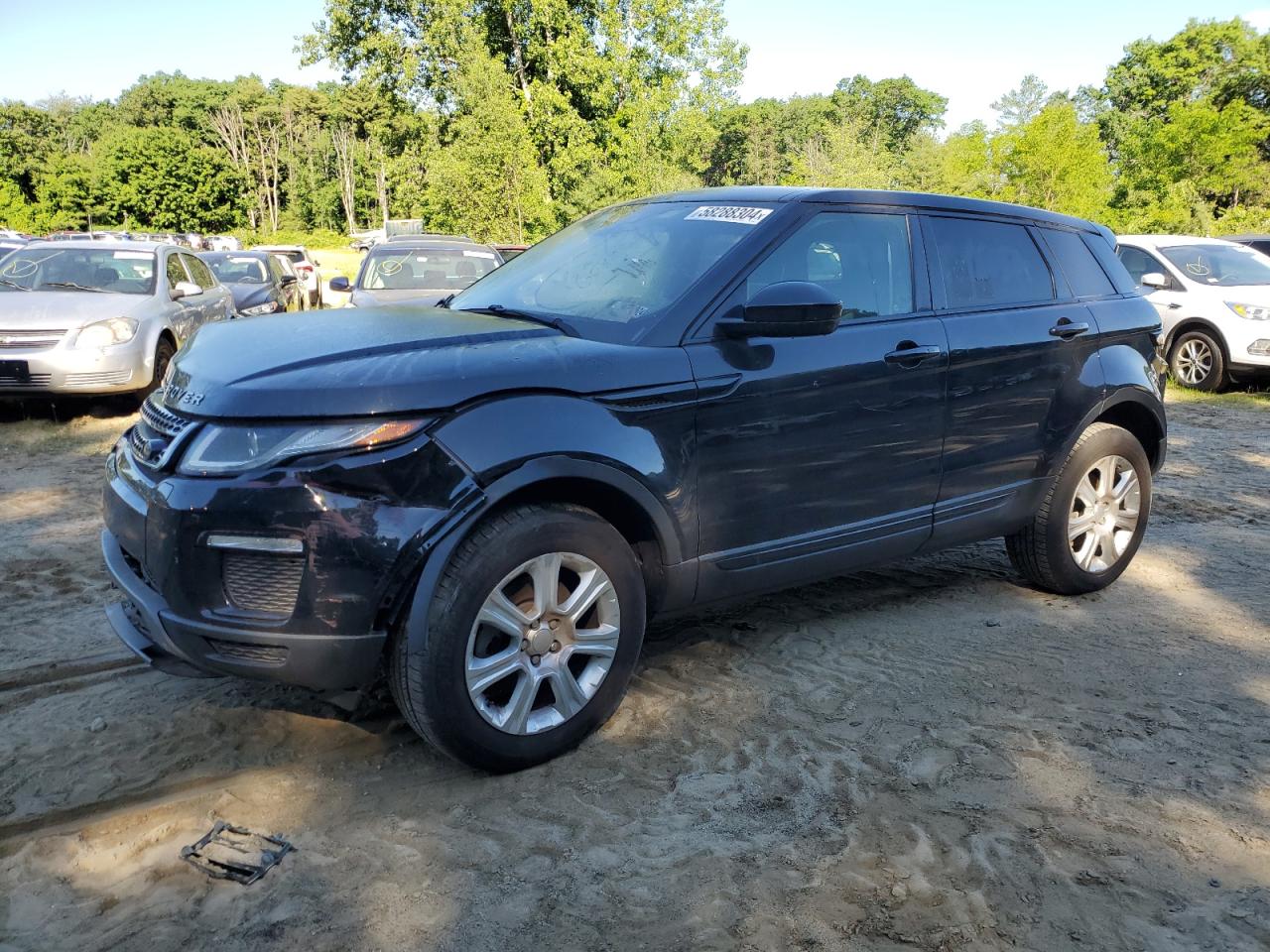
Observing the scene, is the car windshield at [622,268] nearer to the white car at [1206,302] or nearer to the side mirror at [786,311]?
the side mirror at [786,311]

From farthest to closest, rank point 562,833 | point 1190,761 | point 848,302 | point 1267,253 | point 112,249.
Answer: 1. point 1267,253
2. point 112,249
3. point 848,302
4. point 1190,761
5. point 562,833

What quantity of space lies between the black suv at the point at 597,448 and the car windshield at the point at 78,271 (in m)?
7.01

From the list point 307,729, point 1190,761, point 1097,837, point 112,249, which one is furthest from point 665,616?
point 112,249

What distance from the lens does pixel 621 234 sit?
435cm

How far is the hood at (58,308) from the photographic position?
8.98 meters

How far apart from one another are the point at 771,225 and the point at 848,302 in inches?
17.7

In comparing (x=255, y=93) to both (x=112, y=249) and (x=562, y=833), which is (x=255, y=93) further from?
(x=562, y=833)

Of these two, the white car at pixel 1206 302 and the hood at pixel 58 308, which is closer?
the hood at pixel 58 308

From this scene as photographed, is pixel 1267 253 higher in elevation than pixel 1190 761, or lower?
higher

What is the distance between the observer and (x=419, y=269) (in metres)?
11.8

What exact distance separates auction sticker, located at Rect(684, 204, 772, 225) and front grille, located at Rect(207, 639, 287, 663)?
227cm

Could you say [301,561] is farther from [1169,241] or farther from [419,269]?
[1169,241]

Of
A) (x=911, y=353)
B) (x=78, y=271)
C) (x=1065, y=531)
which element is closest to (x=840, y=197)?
(x=911, y=353)

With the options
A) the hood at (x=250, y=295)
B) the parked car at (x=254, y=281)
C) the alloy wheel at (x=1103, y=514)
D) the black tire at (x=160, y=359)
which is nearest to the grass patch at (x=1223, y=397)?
the alloy wheel at (x=1103, y=514)
